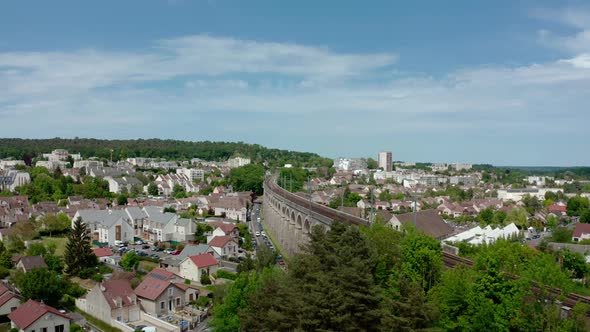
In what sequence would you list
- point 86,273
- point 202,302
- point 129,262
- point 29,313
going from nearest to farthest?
point 29,313 < point 202,302 < point 86,273 < point 129,262

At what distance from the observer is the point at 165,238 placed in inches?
1677

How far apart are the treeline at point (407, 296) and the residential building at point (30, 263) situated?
17.9 meters

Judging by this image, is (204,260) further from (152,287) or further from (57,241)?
(57,241)

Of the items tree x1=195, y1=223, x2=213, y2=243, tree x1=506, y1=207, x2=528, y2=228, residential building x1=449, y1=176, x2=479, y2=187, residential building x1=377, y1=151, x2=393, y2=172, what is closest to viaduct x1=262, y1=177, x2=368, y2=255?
tree x1=195, y1=223, x2=213, y2=243

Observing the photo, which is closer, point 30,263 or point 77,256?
point 30,263

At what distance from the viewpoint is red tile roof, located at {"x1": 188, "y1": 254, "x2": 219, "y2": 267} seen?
30.0 meters

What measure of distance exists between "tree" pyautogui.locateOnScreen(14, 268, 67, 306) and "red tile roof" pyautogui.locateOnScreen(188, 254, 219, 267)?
26.3ft

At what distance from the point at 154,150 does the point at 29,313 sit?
12026cm

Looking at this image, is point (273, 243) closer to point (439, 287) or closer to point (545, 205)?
point (439, 287)

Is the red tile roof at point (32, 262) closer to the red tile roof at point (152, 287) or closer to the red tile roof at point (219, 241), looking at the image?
the red tile roof at point (152, 287)

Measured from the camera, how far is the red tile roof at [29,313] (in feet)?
68.0

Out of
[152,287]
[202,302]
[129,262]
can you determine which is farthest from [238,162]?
[152,287]

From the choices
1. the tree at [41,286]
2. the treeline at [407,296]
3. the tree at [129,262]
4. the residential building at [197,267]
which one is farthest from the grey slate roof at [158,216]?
the treeline at [407,296]

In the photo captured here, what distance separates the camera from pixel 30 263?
28.9 metres
